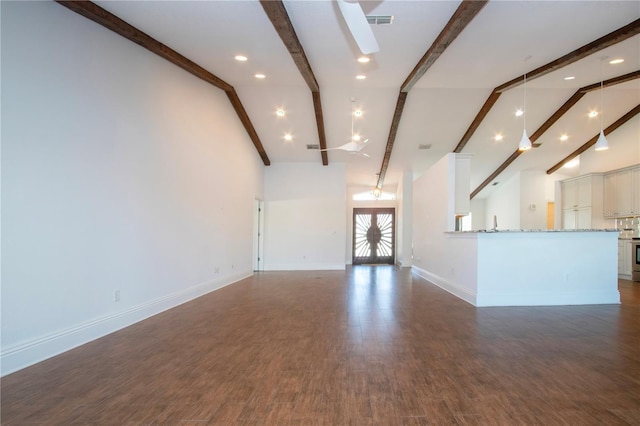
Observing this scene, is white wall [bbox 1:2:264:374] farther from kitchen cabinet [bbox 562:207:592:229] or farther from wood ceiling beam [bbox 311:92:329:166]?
kitchen cabinet [bbox 562:207:592:229]

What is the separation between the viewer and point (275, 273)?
331 inches

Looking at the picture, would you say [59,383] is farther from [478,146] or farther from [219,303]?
[478,146]

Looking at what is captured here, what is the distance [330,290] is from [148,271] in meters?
3.22

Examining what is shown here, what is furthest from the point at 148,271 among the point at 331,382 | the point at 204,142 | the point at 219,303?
the point at 331,382

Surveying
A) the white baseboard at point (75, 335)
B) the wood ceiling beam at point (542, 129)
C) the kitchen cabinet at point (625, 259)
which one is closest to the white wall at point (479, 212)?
the wood ceiling beam at point (542, 129)

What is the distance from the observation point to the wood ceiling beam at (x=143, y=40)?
302 cm

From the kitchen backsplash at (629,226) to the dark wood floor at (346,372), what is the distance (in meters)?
4.45

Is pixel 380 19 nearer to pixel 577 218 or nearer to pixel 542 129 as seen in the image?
pixel 542 129

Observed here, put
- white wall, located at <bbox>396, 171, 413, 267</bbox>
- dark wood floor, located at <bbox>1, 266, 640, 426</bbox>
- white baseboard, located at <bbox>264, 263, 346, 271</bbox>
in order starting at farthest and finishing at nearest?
1. white wall, located at <bbox>396, 171, 413, 267</bbox>
2. white baseboard, located at <bbox>264, 263, 346, 271</bbox>
3. dark wood floor, located at <bbox>1, 266, 640, 426</bbox>

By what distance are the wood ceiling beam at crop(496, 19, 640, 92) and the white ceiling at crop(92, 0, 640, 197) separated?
0.33 feet

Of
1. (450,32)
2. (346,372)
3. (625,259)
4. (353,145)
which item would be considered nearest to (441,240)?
(353,145)

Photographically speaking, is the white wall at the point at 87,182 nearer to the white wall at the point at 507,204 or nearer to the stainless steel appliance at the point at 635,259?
the stainless steel appliance at the point at 635,259

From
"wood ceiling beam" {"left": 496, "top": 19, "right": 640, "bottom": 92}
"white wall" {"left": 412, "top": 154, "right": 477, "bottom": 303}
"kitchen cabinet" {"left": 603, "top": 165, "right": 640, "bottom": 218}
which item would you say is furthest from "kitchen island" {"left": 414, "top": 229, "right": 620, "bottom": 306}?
"kitchen cabinet" {"left": 603, "top": 165, "right": 640, "bottom": 218}

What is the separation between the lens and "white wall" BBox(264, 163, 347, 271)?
361 inches
